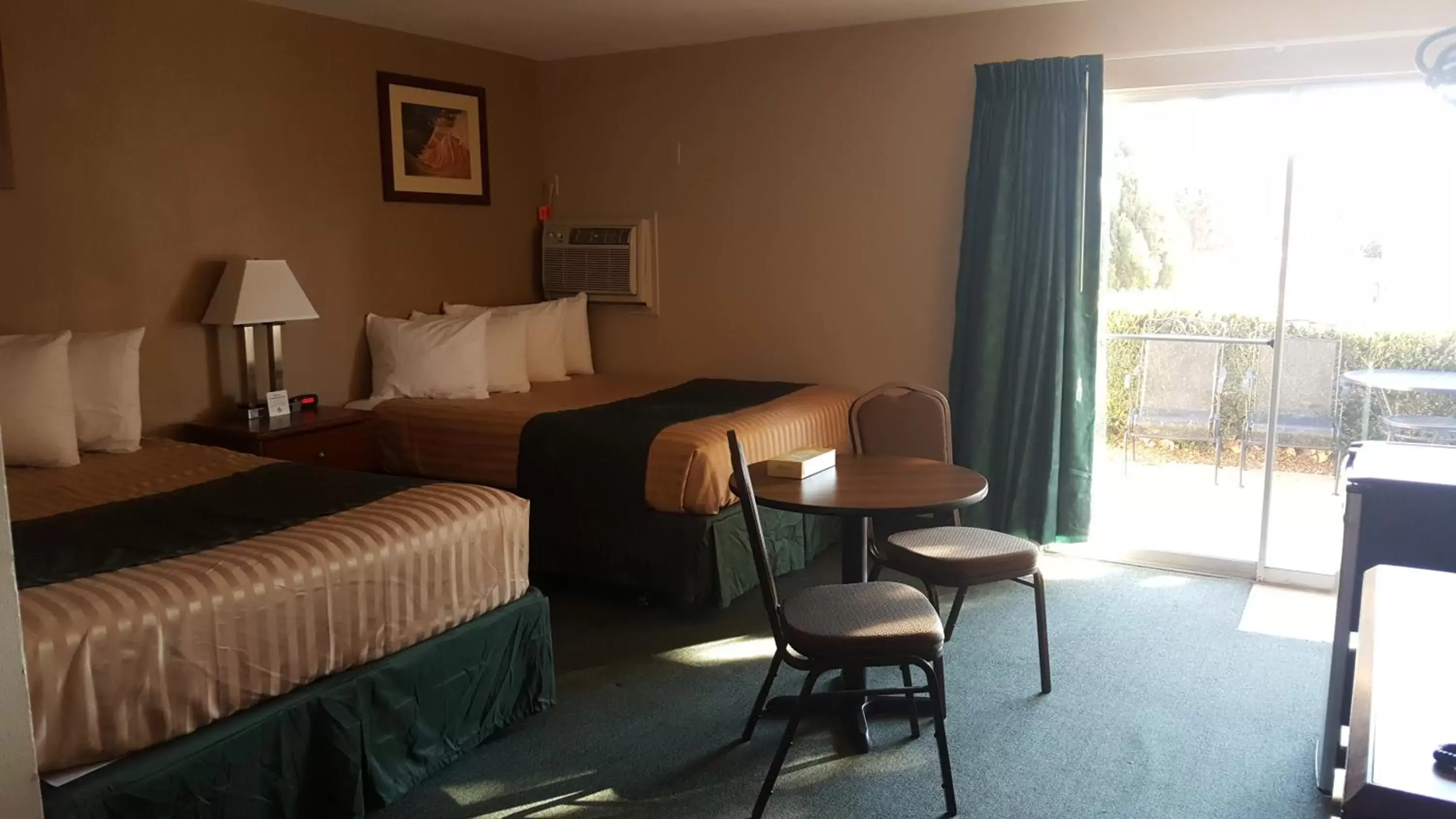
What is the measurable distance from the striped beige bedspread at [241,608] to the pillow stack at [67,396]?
6.7 inches

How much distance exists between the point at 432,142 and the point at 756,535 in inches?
130

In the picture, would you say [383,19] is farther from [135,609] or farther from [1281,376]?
[1281,376]

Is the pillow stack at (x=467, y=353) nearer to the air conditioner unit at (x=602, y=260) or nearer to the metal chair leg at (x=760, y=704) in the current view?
the air conditioner unit at (x=602, y=260)

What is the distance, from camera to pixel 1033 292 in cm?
412

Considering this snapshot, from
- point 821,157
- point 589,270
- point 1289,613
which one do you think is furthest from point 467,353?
point 1289,613

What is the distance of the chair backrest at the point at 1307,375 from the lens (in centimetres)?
395

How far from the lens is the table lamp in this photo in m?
3.86

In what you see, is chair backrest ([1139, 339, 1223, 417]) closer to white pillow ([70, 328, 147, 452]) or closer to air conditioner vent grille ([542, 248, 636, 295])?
air conditioner vent grille ([542, 248, 636, 295])

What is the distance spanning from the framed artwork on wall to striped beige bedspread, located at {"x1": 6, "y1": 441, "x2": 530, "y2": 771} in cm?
107

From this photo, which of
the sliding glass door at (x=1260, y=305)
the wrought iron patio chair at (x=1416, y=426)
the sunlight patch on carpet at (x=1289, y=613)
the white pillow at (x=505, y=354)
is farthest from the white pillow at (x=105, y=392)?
the wrought iron patio chair at (x=1416, y=426)

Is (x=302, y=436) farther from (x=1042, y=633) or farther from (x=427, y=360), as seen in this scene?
(x=1042, y=633)

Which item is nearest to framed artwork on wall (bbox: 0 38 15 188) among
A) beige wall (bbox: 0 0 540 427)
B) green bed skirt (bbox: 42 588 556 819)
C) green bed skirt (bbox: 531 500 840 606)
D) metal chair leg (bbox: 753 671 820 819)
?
beige wall (bbox: 0 0 540 427)

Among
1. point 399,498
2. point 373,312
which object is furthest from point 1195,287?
point 373,312

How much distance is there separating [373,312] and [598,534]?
1729 mm
